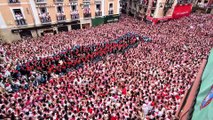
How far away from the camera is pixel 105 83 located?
37.6 ft

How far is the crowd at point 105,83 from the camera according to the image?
8.77m

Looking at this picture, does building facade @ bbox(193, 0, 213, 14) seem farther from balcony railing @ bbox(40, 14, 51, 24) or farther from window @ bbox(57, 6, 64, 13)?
balcony railing @ bbox(40, 14, 51, 24)

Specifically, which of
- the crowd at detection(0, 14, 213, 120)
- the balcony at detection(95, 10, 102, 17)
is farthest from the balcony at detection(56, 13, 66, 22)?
the balcony at detection(95, 10, 102, 17)

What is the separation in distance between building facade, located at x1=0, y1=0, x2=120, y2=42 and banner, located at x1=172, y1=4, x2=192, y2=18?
15526 millimetres

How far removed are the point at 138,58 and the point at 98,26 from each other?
12.7m

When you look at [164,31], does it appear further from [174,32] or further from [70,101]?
[70,101]

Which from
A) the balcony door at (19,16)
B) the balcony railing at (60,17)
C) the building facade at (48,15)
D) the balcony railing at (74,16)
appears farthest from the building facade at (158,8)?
the balcony door at (19,16)

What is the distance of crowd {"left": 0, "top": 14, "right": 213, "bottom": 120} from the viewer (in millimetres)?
8766

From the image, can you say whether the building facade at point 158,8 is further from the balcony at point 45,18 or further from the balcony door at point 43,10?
the balcony door at point 43,10

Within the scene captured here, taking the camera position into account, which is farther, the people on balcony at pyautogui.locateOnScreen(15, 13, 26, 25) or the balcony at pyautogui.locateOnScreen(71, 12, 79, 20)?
the balcony at pyautogui.locateOnScreen(71, 12, 79, 20)

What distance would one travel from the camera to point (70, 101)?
31.0ft

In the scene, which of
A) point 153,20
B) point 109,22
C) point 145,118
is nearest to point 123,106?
point 145,118

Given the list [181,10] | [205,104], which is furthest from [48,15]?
[181,10]

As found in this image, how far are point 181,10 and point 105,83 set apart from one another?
3163 cm
